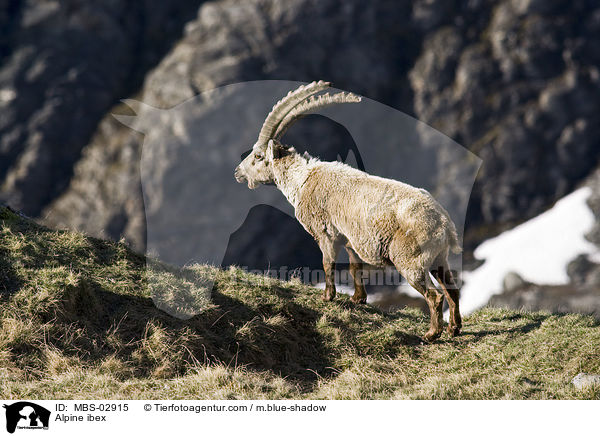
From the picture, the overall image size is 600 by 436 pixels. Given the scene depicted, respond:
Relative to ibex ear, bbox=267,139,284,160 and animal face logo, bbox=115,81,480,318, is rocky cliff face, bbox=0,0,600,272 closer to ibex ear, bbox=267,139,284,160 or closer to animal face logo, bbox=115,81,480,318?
animal face logo, bbox=115,81,480,318

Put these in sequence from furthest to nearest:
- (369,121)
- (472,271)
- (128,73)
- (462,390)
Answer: (128,73)
(369,121)
(472,271)
(462,390)

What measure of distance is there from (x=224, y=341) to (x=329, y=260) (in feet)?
9.23

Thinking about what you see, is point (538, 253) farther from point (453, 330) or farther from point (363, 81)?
point (453, 330)

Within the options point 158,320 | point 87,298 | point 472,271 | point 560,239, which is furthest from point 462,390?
point 560,239

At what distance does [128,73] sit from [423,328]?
102m

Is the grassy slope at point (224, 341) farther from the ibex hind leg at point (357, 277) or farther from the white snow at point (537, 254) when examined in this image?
the white snow at point (537, 254)

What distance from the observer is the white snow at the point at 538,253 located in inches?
2559

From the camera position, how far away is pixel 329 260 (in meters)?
12.2

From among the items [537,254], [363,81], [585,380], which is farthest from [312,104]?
[363,81]

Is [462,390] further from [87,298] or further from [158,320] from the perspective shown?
[87,298]

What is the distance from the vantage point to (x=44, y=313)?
33.0 ft

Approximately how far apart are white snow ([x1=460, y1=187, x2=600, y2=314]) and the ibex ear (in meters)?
49.6
